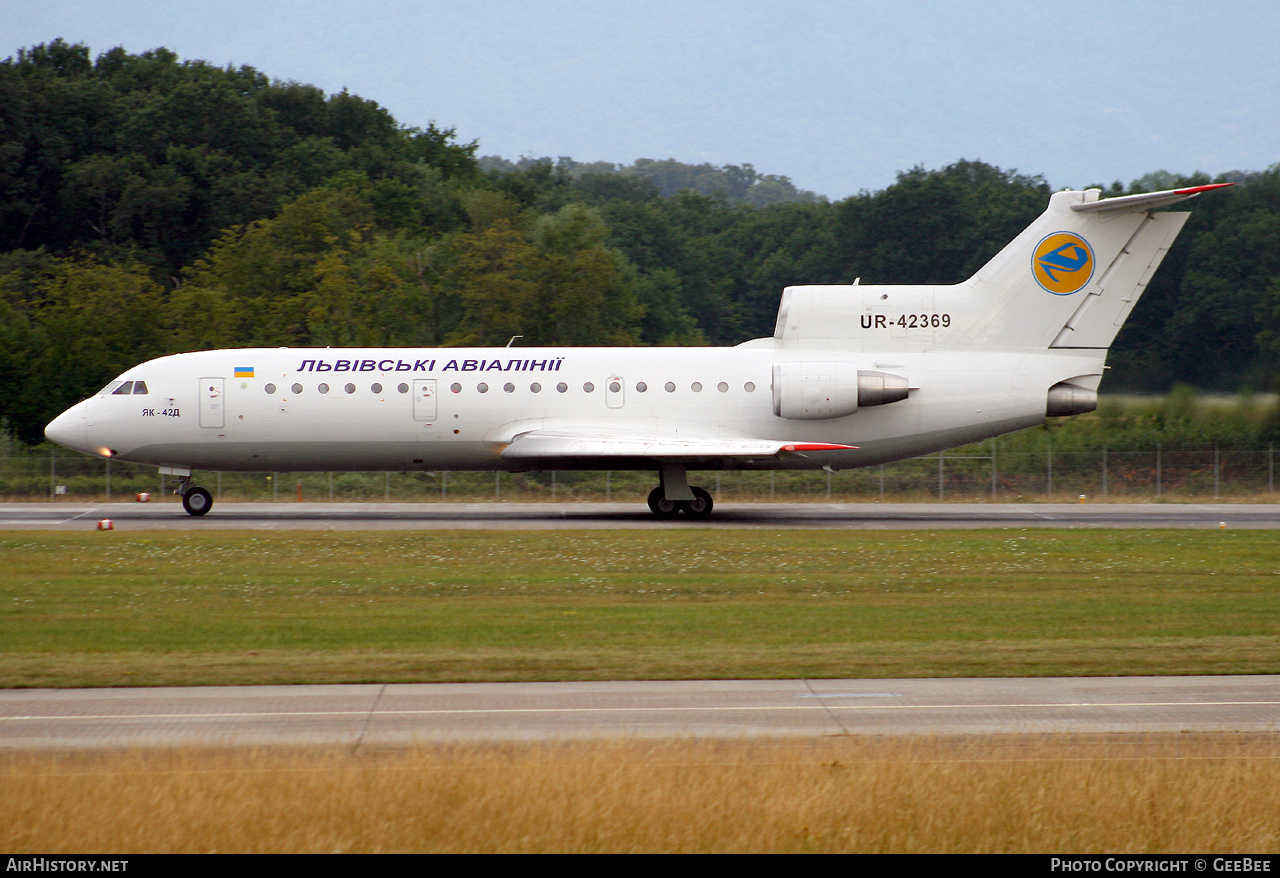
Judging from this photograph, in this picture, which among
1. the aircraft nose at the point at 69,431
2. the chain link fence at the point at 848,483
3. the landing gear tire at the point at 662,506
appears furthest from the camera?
the chain link fence at the point at 848,483

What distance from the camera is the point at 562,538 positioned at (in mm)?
27375

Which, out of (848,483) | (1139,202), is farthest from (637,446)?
(848,483)

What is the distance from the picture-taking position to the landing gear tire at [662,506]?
32875 millimetres

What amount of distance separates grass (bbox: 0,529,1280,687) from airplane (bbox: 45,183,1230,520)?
4.48 m

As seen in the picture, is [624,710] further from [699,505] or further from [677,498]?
[699,505]

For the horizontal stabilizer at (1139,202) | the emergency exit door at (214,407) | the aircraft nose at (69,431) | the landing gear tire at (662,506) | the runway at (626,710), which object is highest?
the horizontal stabilizer at (1139,202)

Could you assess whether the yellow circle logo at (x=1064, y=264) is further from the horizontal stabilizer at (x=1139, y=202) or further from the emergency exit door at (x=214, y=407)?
the emergency exit door at (x=214, y=407)

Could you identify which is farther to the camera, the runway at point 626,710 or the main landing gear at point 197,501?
the main landing gear at point 197,501

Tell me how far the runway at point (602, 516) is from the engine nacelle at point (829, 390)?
Result: 2955 mm

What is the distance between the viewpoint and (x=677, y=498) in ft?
107

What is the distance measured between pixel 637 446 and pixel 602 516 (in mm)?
3825

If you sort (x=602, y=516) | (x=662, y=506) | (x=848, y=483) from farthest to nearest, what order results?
(x=848, y=483) < (x=602, y=516) < (x=662, y=506)

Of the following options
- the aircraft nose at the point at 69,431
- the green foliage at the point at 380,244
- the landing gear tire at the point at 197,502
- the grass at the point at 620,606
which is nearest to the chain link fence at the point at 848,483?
the green foliage at the point at 380,244
